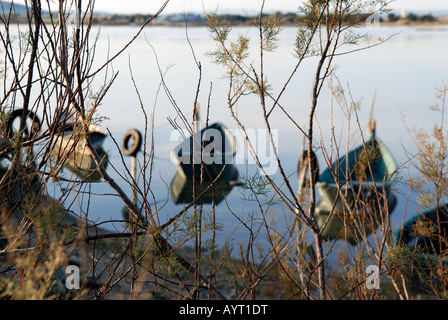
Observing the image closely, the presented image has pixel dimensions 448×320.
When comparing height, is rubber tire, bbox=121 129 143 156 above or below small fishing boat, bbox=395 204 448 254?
below

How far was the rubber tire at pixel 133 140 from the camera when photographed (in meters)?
10.9

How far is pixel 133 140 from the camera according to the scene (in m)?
11.0

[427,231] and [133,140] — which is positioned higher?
[427,231]

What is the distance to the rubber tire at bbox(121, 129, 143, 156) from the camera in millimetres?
10867

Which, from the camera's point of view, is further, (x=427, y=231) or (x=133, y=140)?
(x=133, y=140)

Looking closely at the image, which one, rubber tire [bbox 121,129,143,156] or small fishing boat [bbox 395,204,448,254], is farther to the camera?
rubber tire [bbox 121,129,143,156]

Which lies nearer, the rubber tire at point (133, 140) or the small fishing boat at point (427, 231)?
the small fishing boat at point (427, 231)

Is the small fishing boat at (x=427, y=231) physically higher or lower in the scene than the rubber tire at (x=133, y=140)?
higher

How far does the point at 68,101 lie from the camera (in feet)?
5.93
